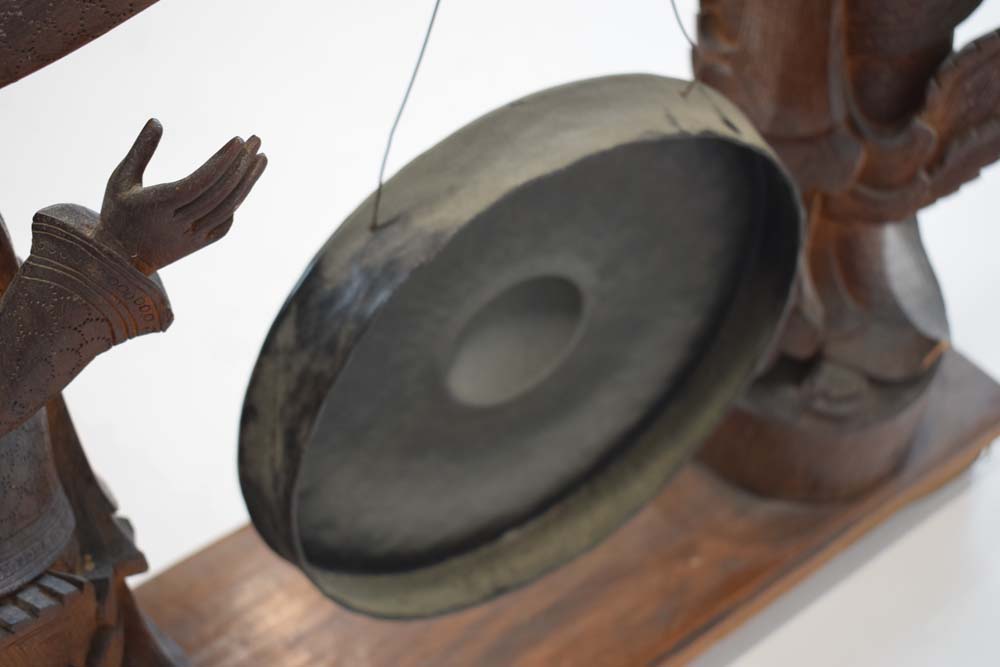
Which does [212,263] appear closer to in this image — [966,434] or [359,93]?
[359,93]

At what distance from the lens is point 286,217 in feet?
5.99

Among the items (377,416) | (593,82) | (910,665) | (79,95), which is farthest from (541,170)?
(79,95)

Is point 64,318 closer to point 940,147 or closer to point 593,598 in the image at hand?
point 593,598

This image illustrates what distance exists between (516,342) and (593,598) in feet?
1.27

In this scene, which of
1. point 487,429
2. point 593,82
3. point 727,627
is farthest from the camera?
point 727,627

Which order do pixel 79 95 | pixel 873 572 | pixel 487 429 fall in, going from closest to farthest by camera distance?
pixel 487 429, pixel 873 572, pixel 79 95

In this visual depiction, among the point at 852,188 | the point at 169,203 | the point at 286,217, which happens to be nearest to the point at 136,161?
the point at 169,203

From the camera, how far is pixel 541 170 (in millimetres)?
824

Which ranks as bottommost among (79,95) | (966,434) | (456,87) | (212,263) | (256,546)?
(966,434)

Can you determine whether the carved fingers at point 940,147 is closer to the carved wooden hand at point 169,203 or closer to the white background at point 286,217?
the white background at point 286,217

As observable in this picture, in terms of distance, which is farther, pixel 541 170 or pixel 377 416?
pixel 377 416

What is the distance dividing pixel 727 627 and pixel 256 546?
52cm

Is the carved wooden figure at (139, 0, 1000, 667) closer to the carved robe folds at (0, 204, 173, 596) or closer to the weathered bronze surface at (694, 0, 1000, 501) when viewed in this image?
the weathered bronze surface at (694, 0, 1000, 501)

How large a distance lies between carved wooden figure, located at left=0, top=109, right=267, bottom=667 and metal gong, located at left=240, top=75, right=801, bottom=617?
114 millimetres
